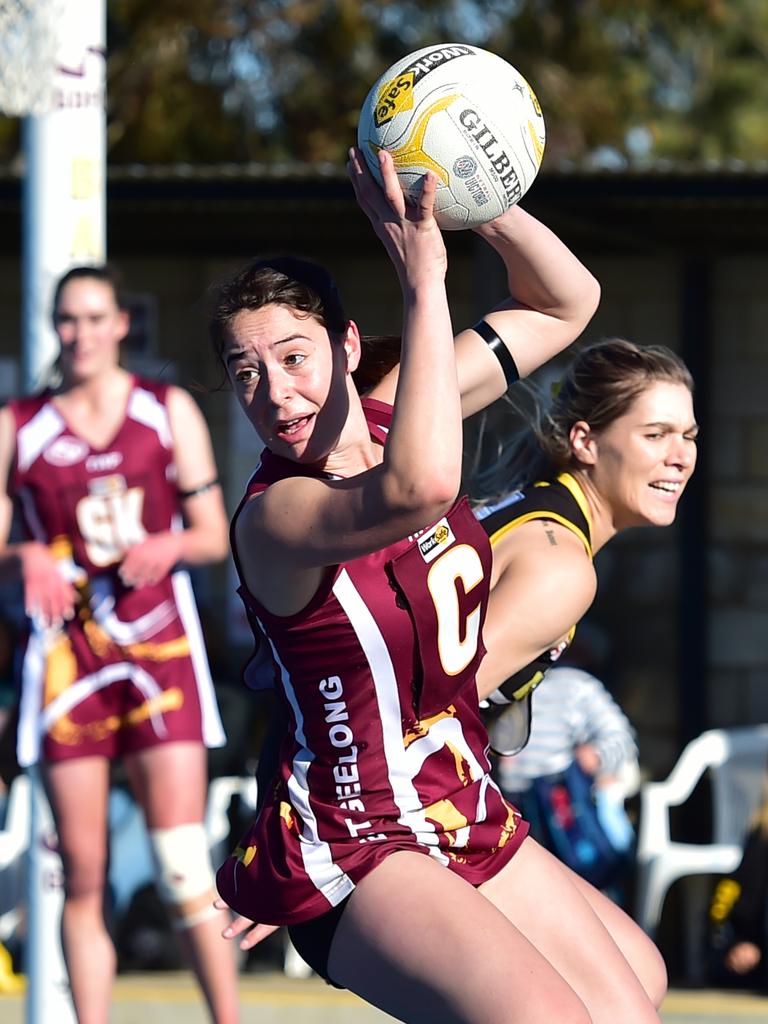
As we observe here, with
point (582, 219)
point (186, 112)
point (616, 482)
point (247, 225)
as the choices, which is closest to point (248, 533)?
point (616, 482)

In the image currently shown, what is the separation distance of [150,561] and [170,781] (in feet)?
2.07

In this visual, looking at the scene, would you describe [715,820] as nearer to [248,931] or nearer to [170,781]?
[170,781]

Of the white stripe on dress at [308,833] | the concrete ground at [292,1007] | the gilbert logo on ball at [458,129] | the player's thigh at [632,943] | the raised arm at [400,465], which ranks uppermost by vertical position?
the gilbert logo on ball at [458,129]

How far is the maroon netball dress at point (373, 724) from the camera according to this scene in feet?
10.1

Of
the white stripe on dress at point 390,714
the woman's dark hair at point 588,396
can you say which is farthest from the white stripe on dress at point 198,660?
the white stripe on dress at point 390,714

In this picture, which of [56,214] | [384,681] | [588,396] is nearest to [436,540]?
[384,681]

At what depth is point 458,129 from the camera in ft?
10.5

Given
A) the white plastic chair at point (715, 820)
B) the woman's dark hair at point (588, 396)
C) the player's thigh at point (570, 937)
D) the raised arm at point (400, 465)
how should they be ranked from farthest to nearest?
the white plastic chair at point (715, 820) < the woman's dark hair at point (588, 396) < the player's thigh at point (570, 937) < the raised arm at point (400, 465)

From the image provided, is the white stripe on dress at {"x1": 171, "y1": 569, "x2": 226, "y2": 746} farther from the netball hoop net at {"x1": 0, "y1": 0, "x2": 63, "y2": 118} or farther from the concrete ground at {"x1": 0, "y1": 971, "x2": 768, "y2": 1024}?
the netball hoop net at {"x1": 0, "y1": 0, "x2": 63, "y2": 118}

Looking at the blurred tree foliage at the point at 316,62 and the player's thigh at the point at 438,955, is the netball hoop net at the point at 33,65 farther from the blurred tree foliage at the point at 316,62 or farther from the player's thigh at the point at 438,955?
the blurred tree foliage at the point at 316,62

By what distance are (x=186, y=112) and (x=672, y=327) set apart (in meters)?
6.36

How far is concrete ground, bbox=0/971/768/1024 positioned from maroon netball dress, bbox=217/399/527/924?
10.4 feet

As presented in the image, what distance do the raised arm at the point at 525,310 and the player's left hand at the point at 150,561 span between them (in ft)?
5.95

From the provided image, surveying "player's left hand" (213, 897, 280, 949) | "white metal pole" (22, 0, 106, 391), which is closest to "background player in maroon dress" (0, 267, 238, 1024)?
"white metal pole" (22, 0, 106, 391)
